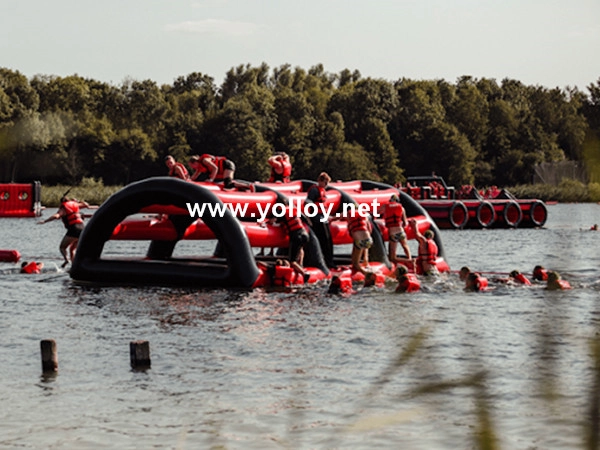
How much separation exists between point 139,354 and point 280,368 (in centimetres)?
150

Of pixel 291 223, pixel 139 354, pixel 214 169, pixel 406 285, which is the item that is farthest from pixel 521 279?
pixel 139 354

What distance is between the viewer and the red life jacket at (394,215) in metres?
21.8

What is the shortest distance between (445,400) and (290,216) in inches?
427

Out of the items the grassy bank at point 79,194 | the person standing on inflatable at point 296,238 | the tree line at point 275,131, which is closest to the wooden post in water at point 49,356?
the person standing on inflatable at point 296,238

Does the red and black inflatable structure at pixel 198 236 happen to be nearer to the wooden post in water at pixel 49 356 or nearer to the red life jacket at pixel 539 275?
the red life jacket at pixel 539 275

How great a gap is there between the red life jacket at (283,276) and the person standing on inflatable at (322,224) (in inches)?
75.8

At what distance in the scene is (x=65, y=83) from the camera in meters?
98.2

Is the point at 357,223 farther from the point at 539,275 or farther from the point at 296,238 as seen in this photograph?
the point at 539,275

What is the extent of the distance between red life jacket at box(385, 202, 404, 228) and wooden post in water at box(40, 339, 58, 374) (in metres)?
12.0

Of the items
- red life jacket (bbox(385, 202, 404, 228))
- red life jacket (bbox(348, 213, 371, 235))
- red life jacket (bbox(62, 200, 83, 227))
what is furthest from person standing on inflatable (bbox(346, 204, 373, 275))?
red life jacket (bbox(62, 200, 83, 227))

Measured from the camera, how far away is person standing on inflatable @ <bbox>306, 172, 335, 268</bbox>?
67.8ft

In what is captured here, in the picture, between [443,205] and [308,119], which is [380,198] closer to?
[443,205]

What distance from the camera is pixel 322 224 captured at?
20672 millimetres

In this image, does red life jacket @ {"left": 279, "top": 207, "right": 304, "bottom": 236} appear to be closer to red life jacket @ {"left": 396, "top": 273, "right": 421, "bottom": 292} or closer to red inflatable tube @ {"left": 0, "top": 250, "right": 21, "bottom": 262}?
red life jacket @ {"left": 396, "top": 273, "right": 421, "bottom": 292}
